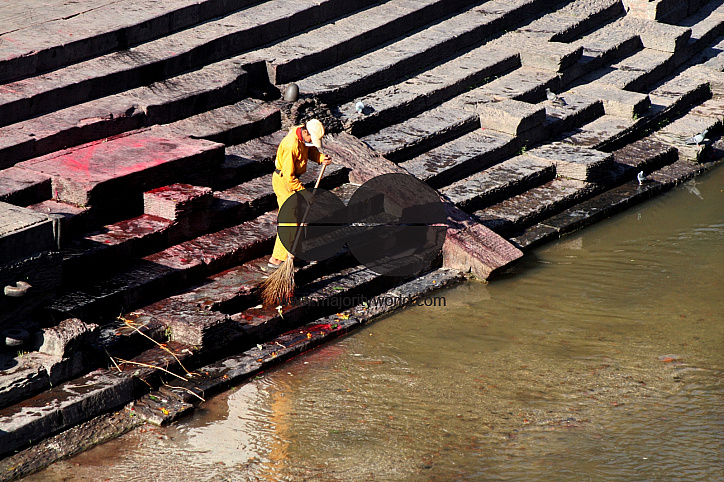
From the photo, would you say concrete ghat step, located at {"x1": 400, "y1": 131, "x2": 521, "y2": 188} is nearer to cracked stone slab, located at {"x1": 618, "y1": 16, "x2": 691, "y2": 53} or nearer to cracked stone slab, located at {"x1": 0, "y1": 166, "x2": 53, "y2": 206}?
cracked stone slab, located at {"x1": 0, "y1": 166, "x2": 53, "y2": 206}

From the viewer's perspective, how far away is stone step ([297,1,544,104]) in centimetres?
989

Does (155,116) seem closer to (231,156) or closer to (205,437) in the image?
(231,156)

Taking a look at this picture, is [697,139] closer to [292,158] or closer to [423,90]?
[423,90]

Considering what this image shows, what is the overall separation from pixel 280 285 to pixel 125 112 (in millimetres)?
2703

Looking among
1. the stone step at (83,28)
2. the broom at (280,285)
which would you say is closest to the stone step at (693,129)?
the stone step at (83,28)

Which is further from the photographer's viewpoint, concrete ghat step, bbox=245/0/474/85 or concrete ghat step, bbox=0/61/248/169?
concrete ghat step, bbox=245/0/474/85

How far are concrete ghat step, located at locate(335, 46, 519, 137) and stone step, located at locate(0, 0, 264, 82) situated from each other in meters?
2.25

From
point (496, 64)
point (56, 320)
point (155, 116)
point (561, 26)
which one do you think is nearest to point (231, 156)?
point (155, 116)

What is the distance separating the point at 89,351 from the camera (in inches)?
242

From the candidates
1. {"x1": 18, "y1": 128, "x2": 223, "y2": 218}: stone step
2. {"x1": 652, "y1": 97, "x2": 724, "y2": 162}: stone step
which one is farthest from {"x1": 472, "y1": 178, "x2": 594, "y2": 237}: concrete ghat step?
{"x1": 18, "y1": 128, "x2": 223, "y2": 218}: stone step

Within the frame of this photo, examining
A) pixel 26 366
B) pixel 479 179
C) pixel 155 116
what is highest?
pixel 155 116

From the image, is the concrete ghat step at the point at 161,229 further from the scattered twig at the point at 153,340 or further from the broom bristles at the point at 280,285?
the broom bristles at the point at 280,285

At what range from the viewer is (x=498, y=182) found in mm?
9547

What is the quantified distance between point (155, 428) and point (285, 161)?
253cm
